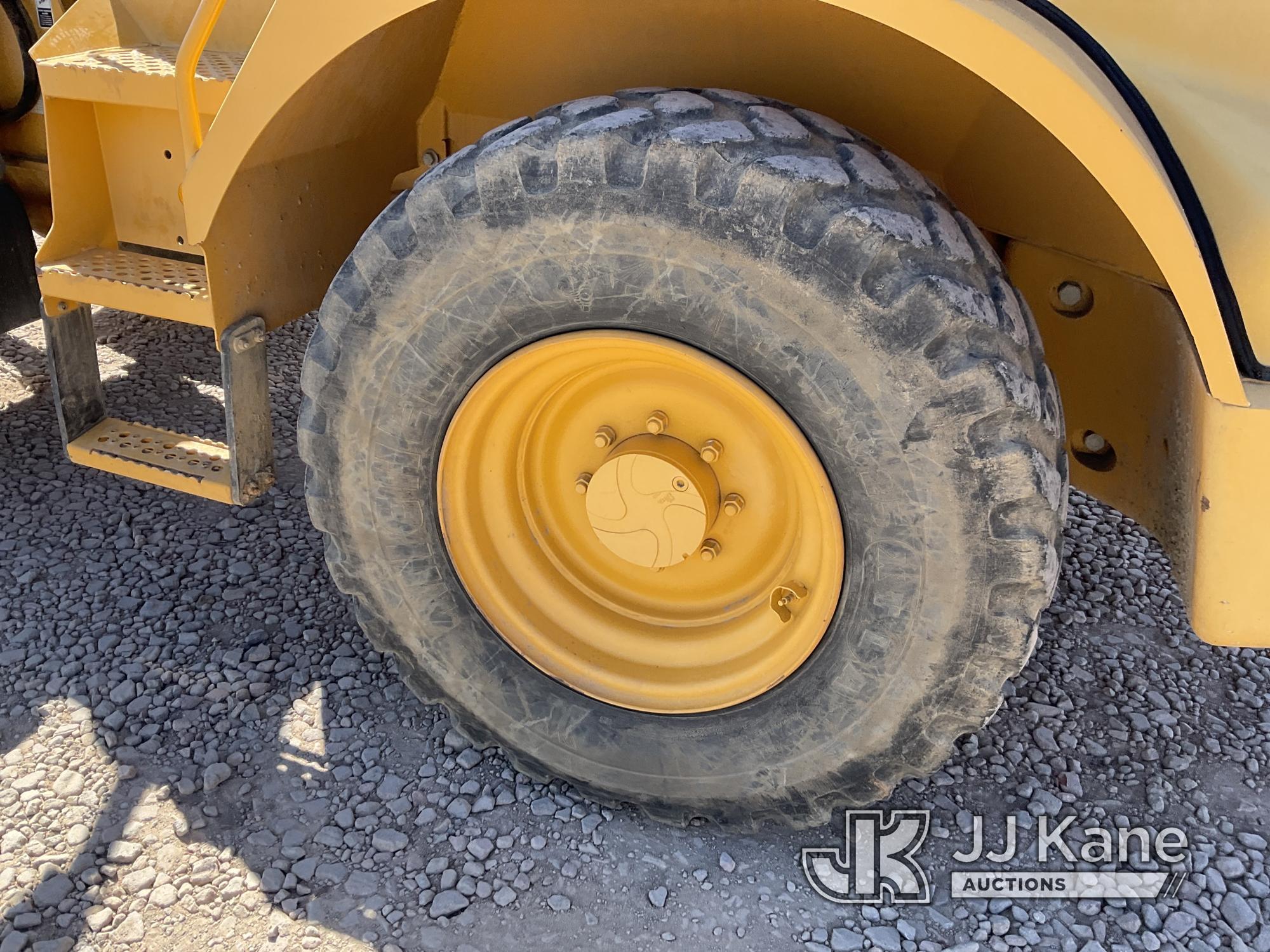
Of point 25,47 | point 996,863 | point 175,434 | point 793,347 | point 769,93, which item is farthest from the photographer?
point 25,47

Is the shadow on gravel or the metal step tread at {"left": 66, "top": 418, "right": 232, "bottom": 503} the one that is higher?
the metal step tread at {"left": 66, "top": 418, "right": 232, "bottom": 503}

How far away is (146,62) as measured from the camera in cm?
238

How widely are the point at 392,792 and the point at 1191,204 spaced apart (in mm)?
1920

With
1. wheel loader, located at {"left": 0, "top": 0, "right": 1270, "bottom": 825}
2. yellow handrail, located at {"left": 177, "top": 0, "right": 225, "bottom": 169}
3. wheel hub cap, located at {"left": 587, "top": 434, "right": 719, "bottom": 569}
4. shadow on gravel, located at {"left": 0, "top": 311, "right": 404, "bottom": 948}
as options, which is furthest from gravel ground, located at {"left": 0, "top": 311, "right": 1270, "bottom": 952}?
yellow handrail, located at {"left": 177, "top": 0, "right": 225, "bottom": 169}

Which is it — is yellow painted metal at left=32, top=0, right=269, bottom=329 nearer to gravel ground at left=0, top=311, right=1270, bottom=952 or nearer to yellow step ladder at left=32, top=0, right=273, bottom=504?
yellow step ladder at left=32, top=0, right=273, bottom=504

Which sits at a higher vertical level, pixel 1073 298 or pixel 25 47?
pixel 25 47

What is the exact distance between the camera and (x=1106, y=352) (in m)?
2.17

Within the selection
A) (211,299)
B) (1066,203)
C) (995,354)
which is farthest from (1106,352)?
(211,299)

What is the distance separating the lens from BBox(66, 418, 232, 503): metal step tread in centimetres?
242

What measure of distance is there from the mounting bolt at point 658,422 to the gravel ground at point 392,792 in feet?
2.69

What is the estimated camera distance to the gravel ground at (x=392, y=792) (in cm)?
202

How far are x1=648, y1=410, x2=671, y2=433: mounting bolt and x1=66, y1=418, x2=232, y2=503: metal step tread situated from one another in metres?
1.00

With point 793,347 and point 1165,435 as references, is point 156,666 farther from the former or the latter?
point 1165,435

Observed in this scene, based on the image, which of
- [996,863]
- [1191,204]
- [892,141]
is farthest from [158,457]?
[1191,204]
